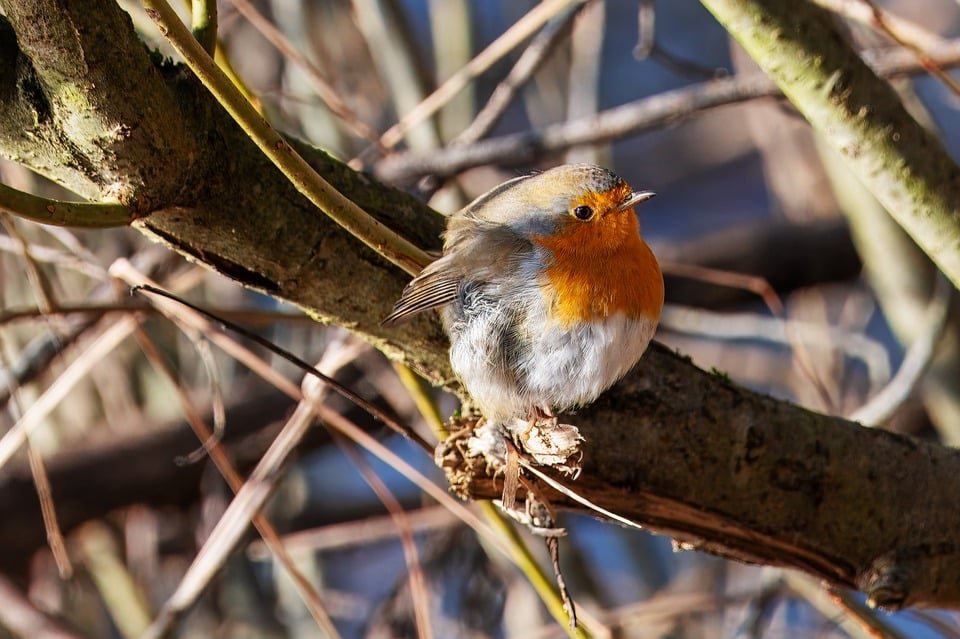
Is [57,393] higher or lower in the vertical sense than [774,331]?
lower

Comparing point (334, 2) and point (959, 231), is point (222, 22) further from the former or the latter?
point (959, 231)

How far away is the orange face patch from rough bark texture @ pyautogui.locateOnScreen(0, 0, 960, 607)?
0.48 ft

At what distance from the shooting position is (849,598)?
216 centimetres

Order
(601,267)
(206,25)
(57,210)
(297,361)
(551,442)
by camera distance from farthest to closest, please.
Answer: (601,267), (297,361), (551,442), (206,25), (57,210)

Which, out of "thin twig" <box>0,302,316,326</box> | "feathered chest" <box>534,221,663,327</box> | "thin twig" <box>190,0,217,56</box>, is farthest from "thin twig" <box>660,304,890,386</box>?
"thin twig" <box>190,0,217,56</box>

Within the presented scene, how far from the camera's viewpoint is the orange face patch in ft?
6.07

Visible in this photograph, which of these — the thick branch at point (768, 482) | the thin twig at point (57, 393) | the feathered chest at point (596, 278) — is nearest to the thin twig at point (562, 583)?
the thick branch at point (768, 482)

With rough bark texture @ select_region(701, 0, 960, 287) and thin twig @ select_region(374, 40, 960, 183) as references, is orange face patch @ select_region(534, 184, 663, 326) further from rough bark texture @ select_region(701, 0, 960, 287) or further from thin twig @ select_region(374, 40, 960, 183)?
thin twig @ select_region(374, 40, 960, 183)

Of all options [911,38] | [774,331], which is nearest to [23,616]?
[774,331]

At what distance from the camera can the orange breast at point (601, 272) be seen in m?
1.85

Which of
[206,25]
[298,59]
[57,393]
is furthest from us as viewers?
[298,59]

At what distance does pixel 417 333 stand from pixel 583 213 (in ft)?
1.24

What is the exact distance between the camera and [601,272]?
1.90 meters

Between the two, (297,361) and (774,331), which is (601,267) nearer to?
(297,361)
